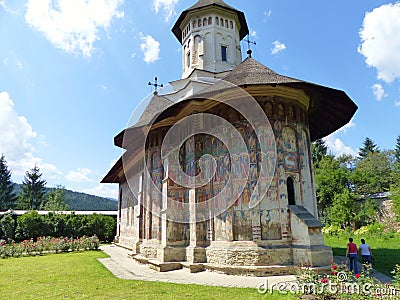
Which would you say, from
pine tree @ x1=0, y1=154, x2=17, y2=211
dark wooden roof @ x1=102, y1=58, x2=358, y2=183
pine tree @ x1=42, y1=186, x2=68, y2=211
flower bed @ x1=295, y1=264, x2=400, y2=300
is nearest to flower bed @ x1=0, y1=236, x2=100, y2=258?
dark wooden roof @ x1=102, y1=58, x2=358, y2=183

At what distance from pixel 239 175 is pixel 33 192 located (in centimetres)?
4350

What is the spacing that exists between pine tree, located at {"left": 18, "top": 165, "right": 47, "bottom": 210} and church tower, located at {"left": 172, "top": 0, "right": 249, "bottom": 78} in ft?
119

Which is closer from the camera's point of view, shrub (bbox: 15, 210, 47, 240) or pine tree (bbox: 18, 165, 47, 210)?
shrub (bbox: 15, 210, 47, 240)

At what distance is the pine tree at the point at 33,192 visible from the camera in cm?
4250

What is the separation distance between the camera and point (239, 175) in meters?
9.00

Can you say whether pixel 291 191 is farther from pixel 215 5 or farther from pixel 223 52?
pixel 215 5

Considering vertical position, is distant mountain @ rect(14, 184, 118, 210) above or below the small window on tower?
below

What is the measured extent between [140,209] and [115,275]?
4415 mm

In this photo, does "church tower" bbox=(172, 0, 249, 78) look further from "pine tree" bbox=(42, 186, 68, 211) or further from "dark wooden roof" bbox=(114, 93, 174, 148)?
"pine tree" bbox=(42, 186, 68, 211)

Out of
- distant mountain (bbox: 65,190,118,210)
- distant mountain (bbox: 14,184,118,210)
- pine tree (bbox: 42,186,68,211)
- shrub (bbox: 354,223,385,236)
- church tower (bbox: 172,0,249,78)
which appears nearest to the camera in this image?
church tower (bbox: 172,0,249,78)

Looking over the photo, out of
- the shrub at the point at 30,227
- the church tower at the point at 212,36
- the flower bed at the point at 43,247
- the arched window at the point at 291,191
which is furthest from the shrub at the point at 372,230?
the shrub at the point at 30,227

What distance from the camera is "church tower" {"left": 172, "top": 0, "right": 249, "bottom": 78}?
15.4 meters

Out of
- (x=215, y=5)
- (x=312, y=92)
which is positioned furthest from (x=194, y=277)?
(x=215, y=5)

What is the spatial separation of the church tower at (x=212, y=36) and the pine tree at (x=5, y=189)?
3709cm
